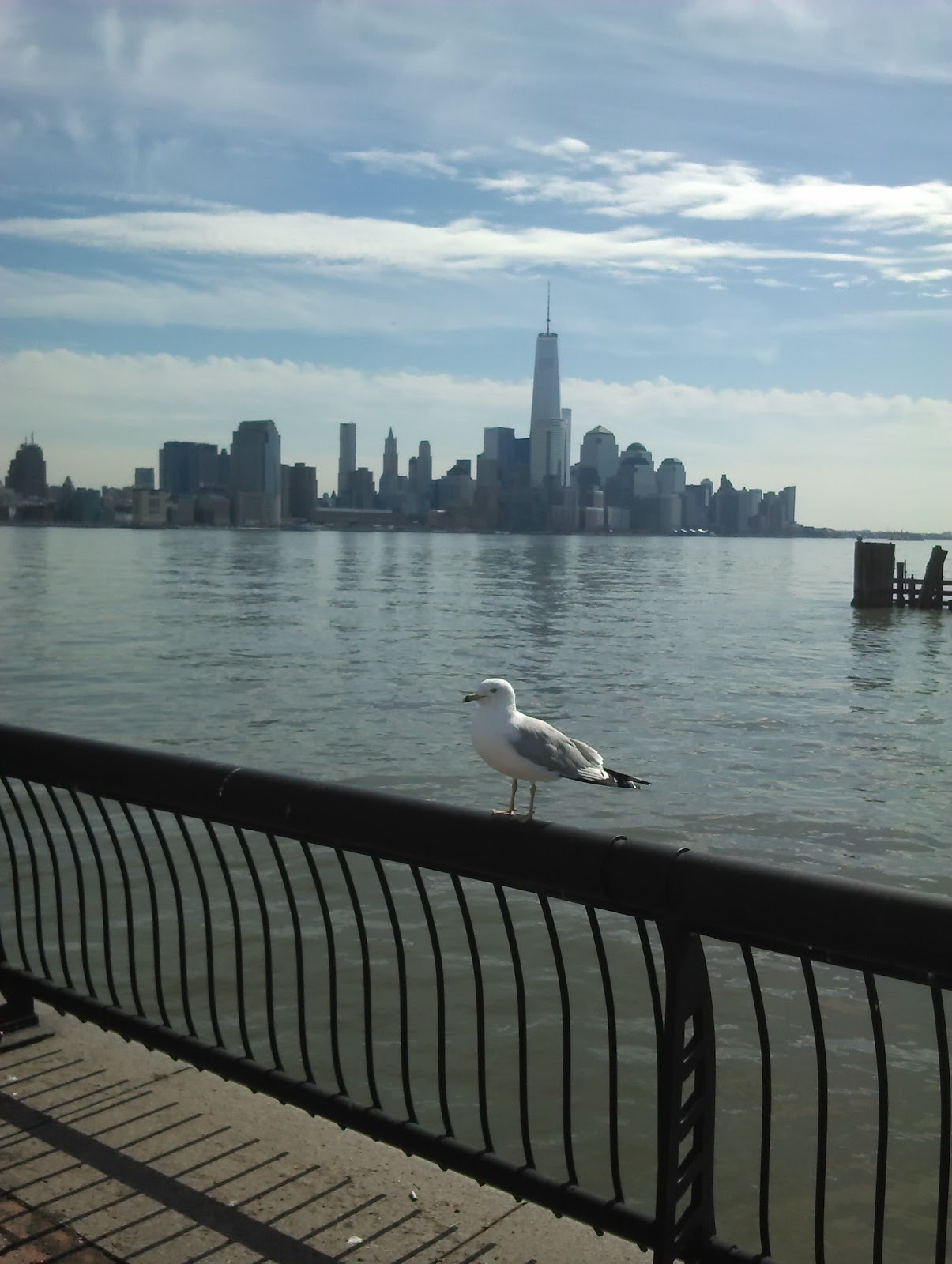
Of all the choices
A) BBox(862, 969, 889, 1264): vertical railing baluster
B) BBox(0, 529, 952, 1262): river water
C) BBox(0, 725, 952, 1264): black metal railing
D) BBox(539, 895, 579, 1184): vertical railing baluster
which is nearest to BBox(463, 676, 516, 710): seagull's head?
BBox(0, 725, 952, 1264): black metal railing

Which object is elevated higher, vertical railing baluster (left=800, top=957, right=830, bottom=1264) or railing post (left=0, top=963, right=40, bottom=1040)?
vertical railing baluster (left=800, top=957, right=830, bottom=1264)

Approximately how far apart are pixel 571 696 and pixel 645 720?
340 cm

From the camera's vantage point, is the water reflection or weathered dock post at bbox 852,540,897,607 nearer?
the water reflection

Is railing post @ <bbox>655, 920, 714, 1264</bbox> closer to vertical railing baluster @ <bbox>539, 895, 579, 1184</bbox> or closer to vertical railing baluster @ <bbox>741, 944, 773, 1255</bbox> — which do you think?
vertical railing baluster @ <bbox>741, 944, 773, 1255</bbox>

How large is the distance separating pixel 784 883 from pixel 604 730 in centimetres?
2104

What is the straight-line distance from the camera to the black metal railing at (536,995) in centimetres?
312

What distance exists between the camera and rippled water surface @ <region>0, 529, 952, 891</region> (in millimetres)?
16594

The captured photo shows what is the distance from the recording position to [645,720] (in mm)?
25328

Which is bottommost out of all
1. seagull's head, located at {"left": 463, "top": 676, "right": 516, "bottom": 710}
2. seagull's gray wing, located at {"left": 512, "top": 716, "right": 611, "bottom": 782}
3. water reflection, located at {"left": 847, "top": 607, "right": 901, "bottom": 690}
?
water reflection, located at {"left": 847, "top": 607, "right": 901, "bottom": 690}

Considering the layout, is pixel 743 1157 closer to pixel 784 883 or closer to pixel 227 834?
pixel 784 883

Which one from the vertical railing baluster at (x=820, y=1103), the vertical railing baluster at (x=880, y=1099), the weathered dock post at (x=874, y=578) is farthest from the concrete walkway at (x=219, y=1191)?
the weathered dock post at (x=874, y=578)

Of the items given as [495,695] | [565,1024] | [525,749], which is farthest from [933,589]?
[565,1024]

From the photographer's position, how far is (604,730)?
23.8 metres

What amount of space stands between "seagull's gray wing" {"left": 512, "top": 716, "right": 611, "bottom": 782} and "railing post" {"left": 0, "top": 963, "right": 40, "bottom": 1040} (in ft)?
7.20
